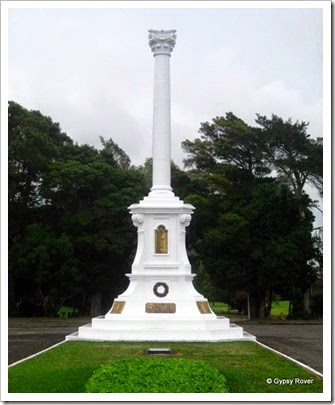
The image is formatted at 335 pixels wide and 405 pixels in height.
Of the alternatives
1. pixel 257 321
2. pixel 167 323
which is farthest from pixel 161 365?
pixel 257 321

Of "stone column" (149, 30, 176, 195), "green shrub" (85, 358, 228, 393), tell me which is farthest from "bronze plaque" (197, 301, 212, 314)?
"green shrub" (85, 358, 228, 393)

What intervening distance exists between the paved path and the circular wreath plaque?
305 cm

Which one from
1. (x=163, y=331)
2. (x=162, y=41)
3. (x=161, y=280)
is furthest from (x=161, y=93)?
(x=163, y=331)

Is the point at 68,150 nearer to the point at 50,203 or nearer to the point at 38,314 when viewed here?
the point at 50,203

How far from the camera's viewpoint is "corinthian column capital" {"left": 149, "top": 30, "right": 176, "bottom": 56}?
71.8ft

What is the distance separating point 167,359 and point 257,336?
10.9 meters

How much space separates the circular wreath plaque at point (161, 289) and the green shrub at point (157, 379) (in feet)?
32.9

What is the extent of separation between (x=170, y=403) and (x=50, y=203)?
25273 millimetres

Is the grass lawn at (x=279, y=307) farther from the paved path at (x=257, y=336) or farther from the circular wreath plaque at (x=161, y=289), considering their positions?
the circular wreath plaque at (x=161, y=289)

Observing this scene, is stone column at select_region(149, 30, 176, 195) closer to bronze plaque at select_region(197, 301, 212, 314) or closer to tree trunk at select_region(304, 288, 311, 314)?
bronze plaque at select_region(197, 301, 212, 314)

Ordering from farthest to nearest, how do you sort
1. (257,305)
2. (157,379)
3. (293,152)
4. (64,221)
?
(257,305)
(64,221)
(293,152)
(157,379)

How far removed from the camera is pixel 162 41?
21969mm

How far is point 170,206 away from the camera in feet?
70.7

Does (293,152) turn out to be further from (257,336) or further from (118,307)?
(118,307)
